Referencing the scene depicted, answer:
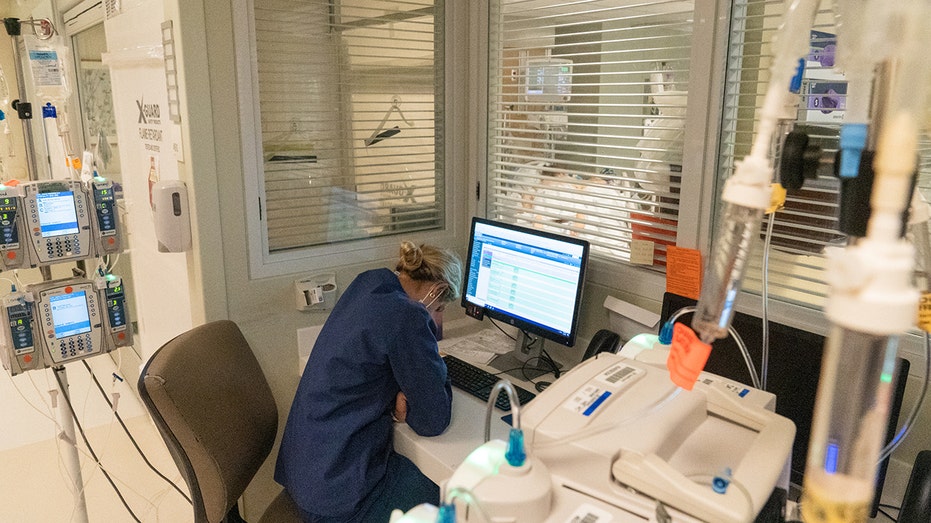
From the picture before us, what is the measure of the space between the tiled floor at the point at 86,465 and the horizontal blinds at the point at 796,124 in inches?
85.8

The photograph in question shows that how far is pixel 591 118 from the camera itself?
2068 millimetres

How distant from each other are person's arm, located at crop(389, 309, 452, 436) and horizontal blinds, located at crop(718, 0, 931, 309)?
78cm

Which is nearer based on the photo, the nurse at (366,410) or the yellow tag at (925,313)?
the yellow tag at (925,313)

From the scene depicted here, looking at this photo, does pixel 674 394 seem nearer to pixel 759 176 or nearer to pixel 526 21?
pixel 759 176

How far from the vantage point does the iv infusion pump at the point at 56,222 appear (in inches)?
73.5

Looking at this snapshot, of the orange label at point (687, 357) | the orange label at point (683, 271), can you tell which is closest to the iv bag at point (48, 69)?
the orange label at point (683, 271)

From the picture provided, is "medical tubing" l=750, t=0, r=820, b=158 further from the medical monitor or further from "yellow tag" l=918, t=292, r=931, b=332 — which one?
the medical monitor

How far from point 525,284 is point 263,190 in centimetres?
87

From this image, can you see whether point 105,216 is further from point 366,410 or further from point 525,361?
point 525,361

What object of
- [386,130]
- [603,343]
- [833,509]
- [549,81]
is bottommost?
[603,343]

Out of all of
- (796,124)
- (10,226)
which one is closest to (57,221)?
(10,226)

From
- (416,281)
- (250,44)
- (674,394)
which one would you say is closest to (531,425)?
(674,394)

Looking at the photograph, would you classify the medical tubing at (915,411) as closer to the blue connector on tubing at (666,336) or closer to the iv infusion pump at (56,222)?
the blue connector on tubing at (666,336)

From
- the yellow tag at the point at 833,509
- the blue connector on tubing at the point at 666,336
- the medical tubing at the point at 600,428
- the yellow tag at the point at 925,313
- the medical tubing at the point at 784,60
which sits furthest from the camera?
the blue connector on tubing at the point at 666,336
